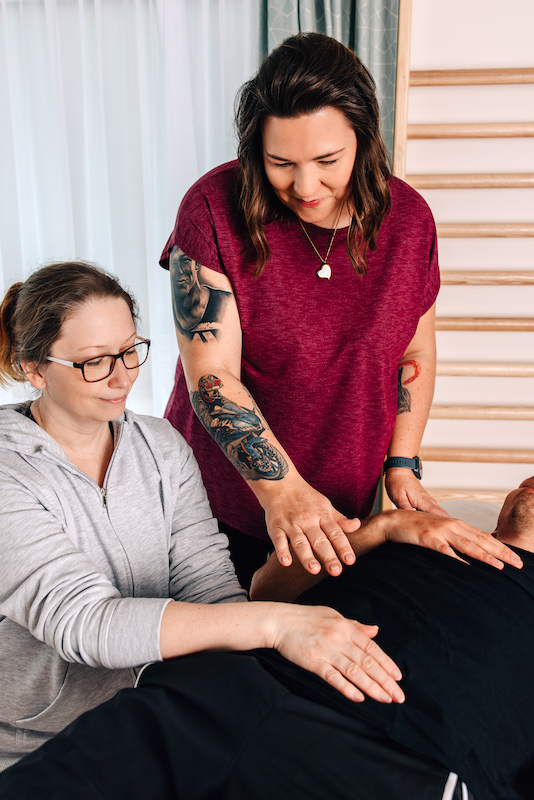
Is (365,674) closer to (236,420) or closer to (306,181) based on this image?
(236,420)

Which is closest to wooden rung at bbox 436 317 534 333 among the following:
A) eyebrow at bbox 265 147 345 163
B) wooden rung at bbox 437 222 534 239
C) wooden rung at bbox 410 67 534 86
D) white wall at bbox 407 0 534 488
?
white wall at bbox 407 0 534 488

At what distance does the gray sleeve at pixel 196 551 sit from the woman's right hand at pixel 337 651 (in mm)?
259

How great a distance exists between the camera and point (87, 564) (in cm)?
112

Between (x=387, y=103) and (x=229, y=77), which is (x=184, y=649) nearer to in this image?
(x=387, y=103)

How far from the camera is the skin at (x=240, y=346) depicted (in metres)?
1.10

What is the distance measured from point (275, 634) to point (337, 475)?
54 cm

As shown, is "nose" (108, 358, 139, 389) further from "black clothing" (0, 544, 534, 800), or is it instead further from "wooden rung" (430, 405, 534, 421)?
"wooden rung" (430, 405, 534, 421)

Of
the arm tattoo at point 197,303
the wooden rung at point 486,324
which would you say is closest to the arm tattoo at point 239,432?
the arm tattoo at point 197,303

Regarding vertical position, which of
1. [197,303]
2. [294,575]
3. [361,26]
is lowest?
[294,575]

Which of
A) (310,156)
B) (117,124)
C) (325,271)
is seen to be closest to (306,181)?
(310,156)

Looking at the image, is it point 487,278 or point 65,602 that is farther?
point 487,278

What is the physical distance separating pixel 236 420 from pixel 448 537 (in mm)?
459

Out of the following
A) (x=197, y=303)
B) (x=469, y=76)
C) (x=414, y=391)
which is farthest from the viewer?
(x=469, y=76)

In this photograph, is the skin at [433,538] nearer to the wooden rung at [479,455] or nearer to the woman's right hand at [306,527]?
the woman's right hand at [306,527]
